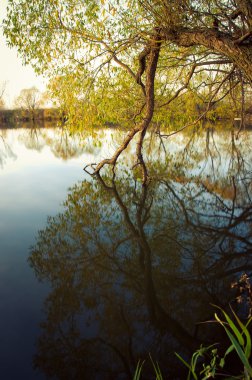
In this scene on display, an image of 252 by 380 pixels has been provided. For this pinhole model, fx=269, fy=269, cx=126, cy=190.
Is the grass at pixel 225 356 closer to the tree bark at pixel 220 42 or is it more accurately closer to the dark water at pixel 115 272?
the dark water at pixel 115 272

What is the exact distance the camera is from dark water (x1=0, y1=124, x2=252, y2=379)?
2955mm

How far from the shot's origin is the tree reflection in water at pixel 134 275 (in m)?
2.95

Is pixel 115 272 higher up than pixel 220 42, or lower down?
lower down

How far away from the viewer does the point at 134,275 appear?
4.52 metres

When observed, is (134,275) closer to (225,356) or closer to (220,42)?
(225,356)

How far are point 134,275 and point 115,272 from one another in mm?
338

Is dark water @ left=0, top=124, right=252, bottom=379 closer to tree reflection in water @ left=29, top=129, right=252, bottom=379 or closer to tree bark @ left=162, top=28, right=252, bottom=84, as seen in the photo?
tree reflection in water @ left=29, top=129, right=252, bottom=379

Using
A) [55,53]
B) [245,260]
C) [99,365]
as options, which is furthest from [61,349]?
[55,53]

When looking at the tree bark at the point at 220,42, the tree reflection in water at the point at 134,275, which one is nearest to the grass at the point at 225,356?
the tree reflection in water at the point at 134,275

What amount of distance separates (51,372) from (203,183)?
882cm

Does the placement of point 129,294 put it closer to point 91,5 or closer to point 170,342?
point 170,342

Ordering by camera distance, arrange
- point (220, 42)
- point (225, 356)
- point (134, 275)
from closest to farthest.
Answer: point (225, 356) → point (134, 275) → point (220, 42)

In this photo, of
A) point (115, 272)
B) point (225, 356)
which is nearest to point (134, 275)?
point (115, 272)

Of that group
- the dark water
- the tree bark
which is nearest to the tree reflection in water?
the dark water
